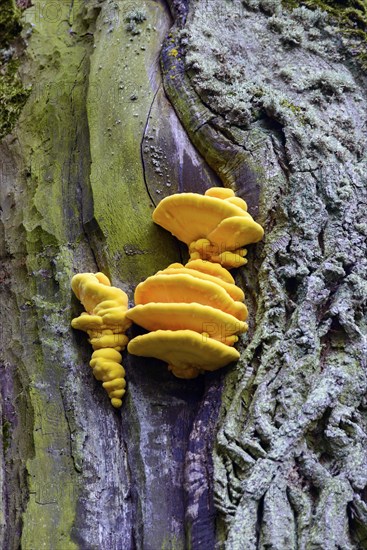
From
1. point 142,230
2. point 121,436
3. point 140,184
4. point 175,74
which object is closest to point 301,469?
point 121,436

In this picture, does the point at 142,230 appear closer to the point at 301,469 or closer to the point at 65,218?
the point at 65,218

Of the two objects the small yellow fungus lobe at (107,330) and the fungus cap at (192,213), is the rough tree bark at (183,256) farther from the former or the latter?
the fungus cap at (192,213)

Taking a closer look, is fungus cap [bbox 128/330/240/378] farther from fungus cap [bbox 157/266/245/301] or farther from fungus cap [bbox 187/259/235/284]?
fungus cap [bbox 187/259/235/284]

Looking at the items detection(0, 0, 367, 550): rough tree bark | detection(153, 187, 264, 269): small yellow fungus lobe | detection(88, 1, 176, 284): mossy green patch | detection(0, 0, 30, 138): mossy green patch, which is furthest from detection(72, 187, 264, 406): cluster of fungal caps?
detection(0, 0, 30, 138): mossy green patch

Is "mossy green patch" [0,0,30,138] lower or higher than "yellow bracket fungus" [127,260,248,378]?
higher

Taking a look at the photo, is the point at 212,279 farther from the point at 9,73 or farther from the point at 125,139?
the point at 9,73

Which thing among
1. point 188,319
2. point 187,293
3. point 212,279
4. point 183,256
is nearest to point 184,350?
point 188,319

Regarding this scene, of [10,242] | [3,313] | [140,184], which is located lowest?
[3,313]
